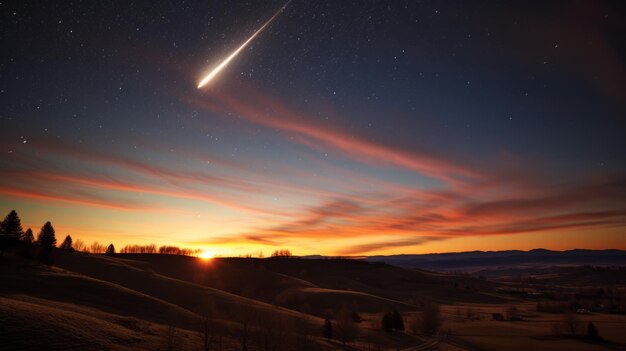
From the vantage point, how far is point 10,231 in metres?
87.9

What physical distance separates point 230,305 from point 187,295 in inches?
424

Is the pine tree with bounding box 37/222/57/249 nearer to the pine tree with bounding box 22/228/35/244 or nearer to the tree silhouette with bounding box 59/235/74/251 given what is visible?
the pine tree with bounding box 22/228/35/244

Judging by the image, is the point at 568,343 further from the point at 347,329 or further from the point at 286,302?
the point at 286,302

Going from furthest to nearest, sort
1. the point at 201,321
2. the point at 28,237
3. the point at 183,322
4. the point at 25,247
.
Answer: the point at 28,237, the point at 25,247, the point at 201,321, the point at 183,322

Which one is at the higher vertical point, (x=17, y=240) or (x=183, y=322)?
(x=17, y=240)

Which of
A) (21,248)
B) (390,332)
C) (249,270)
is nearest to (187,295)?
(21,248)

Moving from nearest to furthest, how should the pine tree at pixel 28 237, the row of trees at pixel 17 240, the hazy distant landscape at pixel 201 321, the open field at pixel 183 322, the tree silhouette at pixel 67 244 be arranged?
the open field at pixel 183 322, the hazy distant landscape at pixel 201 321, the row of trees at pixel 17 240, the pine tree at pixel 28 237, the tree silhouette at pixel 67 244

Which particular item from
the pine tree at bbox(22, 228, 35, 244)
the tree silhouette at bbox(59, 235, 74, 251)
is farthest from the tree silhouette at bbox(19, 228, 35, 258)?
the tree silhouette at bbox(59, 235, 74, 251)

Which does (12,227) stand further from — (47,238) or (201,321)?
(201,321)

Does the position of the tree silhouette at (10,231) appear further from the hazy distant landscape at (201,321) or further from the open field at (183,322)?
the open field at (183,322)

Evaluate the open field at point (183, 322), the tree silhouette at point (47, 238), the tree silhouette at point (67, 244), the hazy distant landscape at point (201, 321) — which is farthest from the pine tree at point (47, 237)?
the tree silhouette at point (67, 244)

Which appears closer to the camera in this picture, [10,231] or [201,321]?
[201,321]

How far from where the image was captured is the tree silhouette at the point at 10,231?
8469 centimetres

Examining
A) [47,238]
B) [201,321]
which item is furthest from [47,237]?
[201,321]
